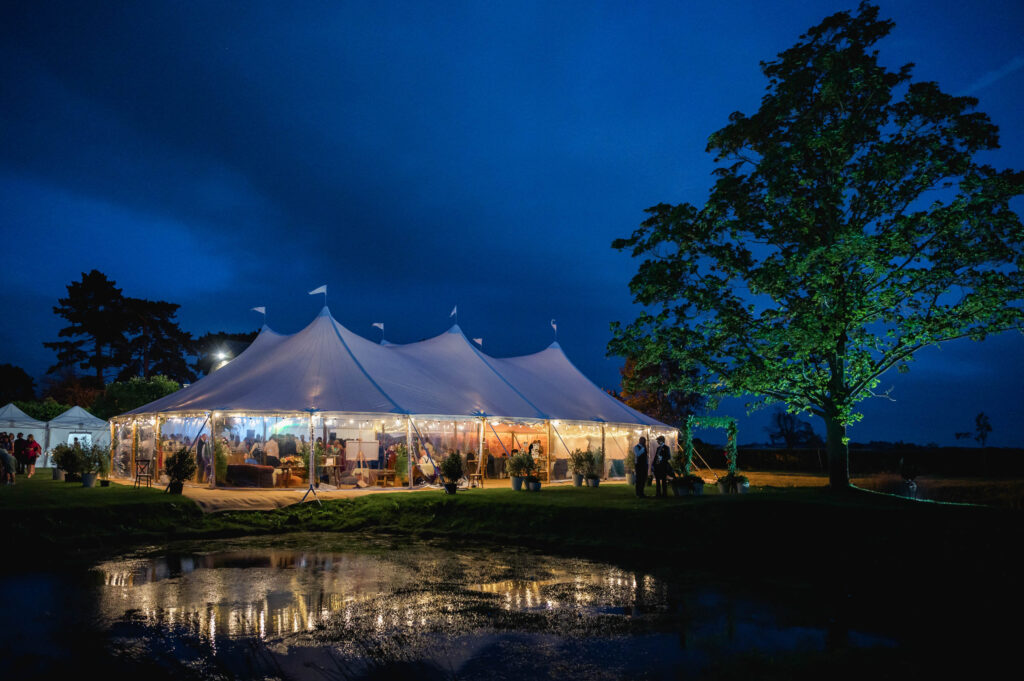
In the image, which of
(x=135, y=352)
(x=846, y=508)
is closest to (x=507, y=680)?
(x=846, y=508)

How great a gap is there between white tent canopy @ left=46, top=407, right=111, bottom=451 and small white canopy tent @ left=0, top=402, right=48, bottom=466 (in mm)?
340

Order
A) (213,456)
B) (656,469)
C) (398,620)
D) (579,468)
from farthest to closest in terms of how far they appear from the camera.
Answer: (579,468), (213,456), (656,469), (398,620)

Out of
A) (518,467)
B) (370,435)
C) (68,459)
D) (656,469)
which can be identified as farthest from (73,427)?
(656,469)

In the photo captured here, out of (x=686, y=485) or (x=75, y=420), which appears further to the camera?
(x=75, y=420)

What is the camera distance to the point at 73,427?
3009 centimetres

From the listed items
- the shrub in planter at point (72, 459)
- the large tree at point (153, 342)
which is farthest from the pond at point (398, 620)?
the large tree at point (153, 342)

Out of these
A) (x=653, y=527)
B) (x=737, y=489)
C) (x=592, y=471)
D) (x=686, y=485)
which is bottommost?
(x=653, y=527)

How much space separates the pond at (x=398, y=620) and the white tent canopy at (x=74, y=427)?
2542 cm

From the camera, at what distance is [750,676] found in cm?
454

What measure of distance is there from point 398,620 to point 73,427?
3091 centimetres

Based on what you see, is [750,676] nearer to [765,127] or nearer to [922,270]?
[922,270]

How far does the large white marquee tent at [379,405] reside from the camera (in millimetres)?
16969

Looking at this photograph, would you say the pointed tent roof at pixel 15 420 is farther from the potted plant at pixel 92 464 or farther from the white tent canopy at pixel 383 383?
the potted plant at pixel 92 464

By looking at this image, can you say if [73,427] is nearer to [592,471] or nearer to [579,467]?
[579,467]
